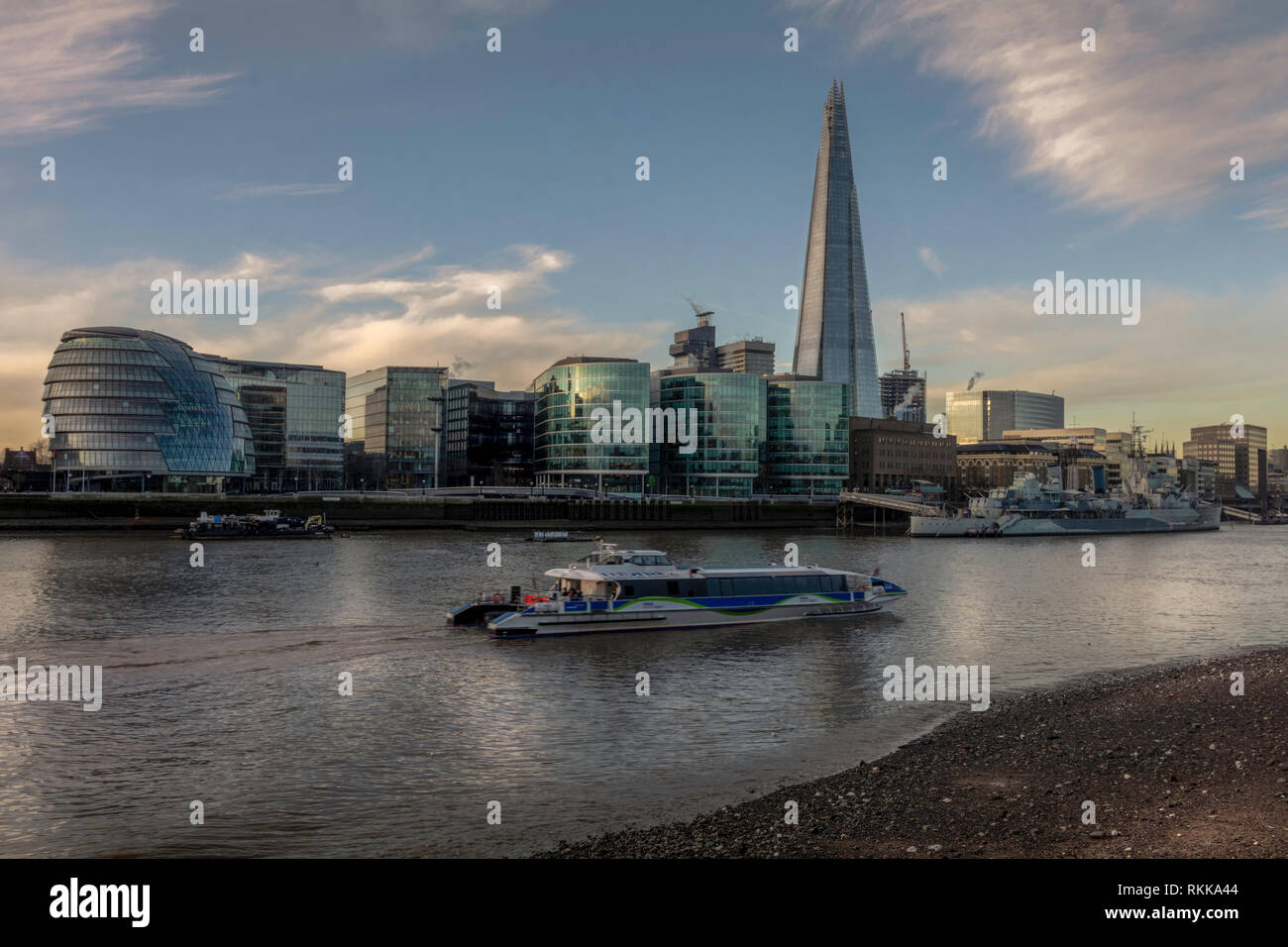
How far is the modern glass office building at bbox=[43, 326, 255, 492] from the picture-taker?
16275 centimetres

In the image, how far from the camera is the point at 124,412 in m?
164

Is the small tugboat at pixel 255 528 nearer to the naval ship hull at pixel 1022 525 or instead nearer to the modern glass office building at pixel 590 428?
the modern glass office building at pixel 590 428

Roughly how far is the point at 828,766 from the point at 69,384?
179744 millimetres

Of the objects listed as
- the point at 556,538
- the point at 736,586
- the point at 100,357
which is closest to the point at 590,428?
the point at 556,538

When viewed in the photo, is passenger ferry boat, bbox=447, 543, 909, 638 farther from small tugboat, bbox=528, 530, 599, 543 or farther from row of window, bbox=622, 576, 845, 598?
small tugboat, bbox=528, 530, 599, 543

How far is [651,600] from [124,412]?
15389cm

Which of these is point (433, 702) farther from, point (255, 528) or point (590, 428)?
point (590, 428)

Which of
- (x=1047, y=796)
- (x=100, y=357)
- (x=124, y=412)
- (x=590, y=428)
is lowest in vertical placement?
(x=1047, y=796)

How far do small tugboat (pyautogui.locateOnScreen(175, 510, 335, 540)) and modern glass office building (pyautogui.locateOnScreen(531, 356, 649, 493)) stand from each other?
258 feet

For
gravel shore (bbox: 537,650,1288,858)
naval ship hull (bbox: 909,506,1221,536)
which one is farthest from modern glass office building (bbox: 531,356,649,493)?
Answer: gravel shore (bbox: 537,650,1288,858)

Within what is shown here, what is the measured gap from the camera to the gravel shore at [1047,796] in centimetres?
1517
